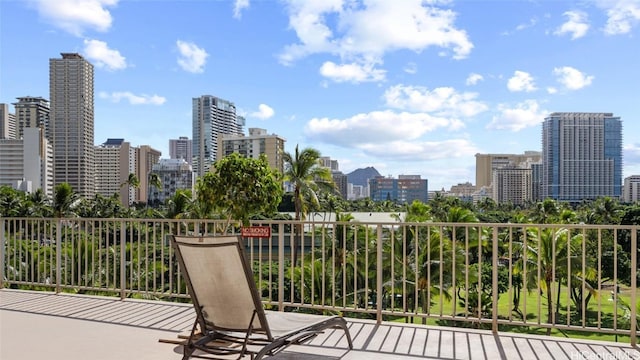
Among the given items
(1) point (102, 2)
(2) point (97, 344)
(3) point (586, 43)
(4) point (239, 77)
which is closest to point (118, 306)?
(2) point (97, 344)

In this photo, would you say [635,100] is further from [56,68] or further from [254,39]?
[56,68]

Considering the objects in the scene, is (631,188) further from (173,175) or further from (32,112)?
(32,112)

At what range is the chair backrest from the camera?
3102 mm

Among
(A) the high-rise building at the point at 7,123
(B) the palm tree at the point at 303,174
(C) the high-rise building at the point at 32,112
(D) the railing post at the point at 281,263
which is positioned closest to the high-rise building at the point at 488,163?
(C) the high-rise building at the point at 32,112

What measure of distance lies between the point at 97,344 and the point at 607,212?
6230 cm

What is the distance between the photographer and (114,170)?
98438mm

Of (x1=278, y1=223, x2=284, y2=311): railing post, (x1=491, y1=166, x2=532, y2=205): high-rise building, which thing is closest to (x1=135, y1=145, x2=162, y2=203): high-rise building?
(x1=491, y1=166, x2=532, y2=205): high-rise building

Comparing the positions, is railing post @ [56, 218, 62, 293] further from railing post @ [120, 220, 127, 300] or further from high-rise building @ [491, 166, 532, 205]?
high-rise building @ [491, 166, 532, 205]

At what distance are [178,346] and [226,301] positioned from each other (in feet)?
3.42

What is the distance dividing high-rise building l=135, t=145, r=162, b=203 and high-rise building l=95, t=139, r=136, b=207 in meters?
4.19

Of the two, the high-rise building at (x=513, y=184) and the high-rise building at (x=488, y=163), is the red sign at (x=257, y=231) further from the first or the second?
the high-rise building at (x=488, y=163)

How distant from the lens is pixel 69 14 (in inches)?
414

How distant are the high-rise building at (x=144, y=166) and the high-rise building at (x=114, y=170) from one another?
4.19 meters

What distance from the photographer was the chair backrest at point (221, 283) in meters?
3.10
